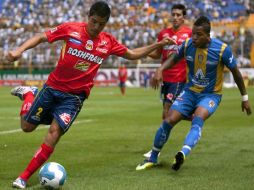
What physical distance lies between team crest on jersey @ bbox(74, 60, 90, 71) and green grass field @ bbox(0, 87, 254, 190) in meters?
1.60

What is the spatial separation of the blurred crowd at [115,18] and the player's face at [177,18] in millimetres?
37173

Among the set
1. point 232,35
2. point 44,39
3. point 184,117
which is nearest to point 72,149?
point 184,117

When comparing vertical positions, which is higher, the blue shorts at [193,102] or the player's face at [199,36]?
the player's face at [199,36]

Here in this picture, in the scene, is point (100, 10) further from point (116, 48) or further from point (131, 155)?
point (131, 155)

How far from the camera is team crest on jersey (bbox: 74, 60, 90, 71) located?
9203mm

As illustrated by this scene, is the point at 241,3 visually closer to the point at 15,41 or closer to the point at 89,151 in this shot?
the point at 15,41

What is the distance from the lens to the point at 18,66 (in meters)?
53.5

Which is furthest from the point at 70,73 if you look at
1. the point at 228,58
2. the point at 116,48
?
the point at 228,58

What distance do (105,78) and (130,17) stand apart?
6.40m

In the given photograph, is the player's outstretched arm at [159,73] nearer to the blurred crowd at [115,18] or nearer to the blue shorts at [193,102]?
the blue shorts at [193,102]

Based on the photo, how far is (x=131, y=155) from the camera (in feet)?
40.2

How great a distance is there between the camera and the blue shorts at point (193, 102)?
10.5 meters

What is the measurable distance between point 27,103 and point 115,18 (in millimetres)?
45327

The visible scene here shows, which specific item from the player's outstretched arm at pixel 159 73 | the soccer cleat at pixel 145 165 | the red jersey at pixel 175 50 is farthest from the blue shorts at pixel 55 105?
the red jersey at pixel 175 50
